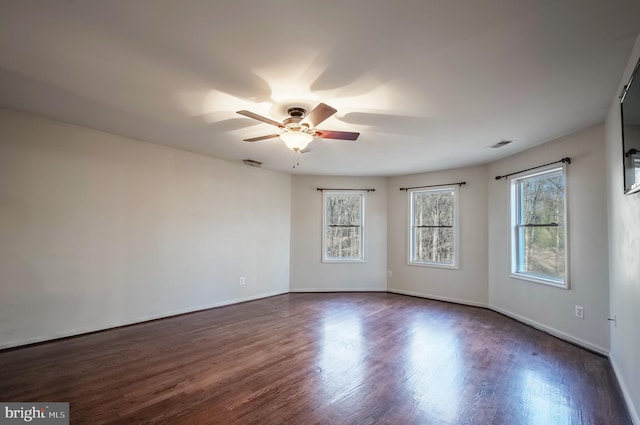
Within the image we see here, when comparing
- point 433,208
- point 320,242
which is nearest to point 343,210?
point 320,242

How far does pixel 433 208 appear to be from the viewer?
5.70m

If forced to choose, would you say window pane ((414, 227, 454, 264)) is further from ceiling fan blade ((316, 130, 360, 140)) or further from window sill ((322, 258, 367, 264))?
ceiling fan blade ((316, 130, 360, 140))

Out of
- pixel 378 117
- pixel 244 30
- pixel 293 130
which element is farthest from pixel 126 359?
pixel 378 117

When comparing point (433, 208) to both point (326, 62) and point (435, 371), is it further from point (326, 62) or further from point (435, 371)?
point (326, 62)

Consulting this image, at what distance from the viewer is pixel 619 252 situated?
8.24ft

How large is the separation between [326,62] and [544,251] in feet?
12.5

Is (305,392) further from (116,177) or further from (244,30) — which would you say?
(116,177)

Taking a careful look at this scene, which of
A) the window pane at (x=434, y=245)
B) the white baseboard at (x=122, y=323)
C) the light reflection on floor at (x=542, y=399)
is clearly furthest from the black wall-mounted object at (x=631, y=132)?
the white baseboard at (x=122, y=323)

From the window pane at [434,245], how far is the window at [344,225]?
1136 mm

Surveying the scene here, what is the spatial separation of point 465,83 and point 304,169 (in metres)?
3.66

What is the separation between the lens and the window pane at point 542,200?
3.73 metres

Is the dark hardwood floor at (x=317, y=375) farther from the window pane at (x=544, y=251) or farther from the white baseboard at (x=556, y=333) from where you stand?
the window pane at (x=544, y=251)

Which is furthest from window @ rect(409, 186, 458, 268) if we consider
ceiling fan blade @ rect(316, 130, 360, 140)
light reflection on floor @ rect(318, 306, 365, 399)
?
ceiling fan blade @ rect(316, 130, 360, 140)

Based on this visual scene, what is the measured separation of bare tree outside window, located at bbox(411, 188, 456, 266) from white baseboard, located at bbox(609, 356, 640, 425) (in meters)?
2.76
